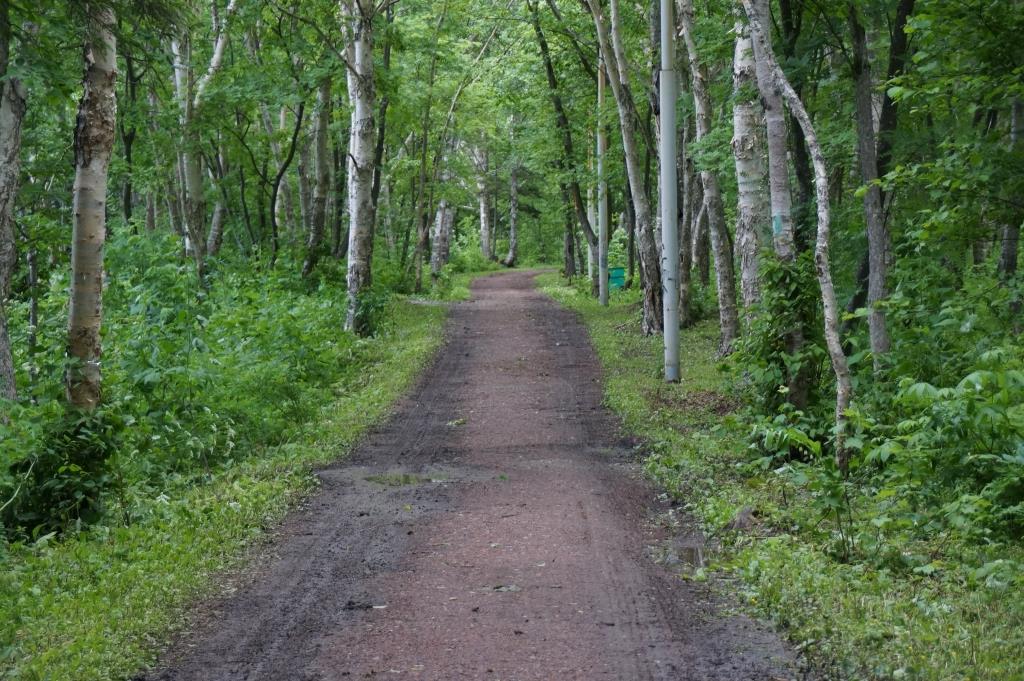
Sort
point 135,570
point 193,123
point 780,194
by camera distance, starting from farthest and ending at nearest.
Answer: point 193,123 < point 780,194 < point 135,570

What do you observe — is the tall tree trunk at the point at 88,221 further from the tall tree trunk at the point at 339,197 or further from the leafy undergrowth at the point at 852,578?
the tall tree trunk at the point at 339,197

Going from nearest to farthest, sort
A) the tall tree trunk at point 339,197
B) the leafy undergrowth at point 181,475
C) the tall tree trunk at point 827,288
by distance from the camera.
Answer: the leafy undergrowth at point 181,475 → the tall tree trunk at point 827,288 → the tall tree trunk at point 339,197

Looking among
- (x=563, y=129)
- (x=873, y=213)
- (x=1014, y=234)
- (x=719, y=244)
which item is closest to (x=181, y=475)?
(x=873, y=213)

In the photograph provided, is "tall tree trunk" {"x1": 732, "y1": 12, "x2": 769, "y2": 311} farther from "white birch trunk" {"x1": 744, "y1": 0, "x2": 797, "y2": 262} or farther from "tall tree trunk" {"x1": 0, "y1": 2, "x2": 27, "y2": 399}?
"tall tree trunk" {"x1": 0, "y1": 2, "x2": 27, "y2": 399}

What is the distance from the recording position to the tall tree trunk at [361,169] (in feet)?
65.6

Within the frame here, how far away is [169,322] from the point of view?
1395 centimetres

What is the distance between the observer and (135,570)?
6.87 m

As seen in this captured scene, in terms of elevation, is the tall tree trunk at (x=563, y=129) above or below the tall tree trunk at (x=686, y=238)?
above

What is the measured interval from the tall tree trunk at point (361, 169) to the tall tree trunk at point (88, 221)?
37.5ft

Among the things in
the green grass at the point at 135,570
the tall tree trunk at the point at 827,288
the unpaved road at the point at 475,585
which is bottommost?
the unpaved road at the point at 475,585

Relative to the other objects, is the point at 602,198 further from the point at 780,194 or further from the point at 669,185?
the point at 780,194

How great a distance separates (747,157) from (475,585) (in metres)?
8.90

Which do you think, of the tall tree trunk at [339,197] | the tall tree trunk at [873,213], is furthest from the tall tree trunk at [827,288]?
the tall tree trunk at [339,197]

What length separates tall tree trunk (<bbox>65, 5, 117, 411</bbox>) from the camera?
8648 millimetres
